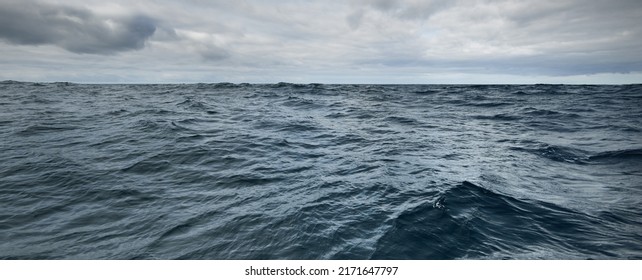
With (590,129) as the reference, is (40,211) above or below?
below

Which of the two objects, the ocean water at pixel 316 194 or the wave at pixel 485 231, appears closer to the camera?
the wave at pixel 485 231

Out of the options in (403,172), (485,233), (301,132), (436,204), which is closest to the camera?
(485,233)

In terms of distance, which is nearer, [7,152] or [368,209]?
[368,209]

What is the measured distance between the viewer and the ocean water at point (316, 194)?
19.4 feet

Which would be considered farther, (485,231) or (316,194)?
(316,194)

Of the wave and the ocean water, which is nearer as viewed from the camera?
the wave

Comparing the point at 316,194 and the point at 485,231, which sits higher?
the point at 316,194

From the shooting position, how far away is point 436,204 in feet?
24.1

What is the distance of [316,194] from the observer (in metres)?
8.24

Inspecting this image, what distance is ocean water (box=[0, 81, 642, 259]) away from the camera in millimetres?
5902

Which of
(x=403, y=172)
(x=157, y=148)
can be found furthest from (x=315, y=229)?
(x=157, y=148)

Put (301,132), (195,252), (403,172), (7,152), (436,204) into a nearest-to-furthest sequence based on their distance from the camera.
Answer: (195,252)
(436,204)
(403,172)
(7,152)
(301,132)
